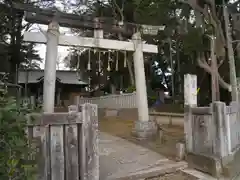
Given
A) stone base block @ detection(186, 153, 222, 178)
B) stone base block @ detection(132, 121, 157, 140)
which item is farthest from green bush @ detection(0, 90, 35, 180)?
stone base block @ detection(132, 121, 157, 140)

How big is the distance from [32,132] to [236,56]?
567 inches

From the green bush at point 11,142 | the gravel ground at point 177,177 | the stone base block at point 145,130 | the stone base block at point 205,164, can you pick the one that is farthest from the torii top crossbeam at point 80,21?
the green bush at point 11,142

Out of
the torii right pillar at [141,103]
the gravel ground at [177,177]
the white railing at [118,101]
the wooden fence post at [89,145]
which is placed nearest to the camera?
the wooden fence post at [89,145]

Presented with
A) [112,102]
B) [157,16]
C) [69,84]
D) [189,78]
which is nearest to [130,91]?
[112,102]

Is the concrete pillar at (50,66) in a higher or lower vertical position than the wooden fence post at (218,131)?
higher

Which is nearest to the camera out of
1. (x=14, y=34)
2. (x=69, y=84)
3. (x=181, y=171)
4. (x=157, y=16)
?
(x=181, y=171)

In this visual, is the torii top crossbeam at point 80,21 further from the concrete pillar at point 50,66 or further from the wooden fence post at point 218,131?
the wooden fence post at point 218,131

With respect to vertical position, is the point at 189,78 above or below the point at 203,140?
above

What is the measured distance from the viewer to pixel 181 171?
554cm

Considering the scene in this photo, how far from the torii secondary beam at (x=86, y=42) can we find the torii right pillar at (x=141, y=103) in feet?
0.89

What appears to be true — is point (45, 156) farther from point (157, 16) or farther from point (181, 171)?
point (157, 16)

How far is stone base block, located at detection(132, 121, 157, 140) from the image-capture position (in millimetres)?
8609

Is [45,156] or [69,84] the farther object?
[69,84]

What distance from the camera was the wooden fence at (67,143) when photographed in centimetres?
→ 328
